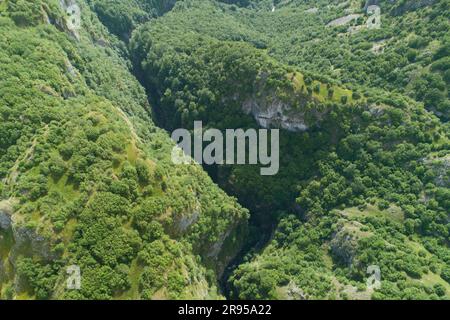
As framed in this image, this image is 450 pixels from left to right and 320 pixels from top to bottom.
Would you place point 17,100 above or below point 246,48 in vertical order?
below

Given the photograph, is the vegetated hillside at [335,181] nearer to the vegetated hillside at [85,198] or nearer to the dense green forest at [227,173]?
the dense green forest at [227,173]

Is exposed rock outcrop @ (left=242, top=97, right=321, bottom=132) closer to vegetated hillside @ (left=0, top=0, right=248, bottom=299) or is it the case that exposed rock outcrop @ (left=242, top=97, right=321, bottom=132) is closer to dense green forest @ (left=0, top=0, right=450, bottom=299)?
dense green forest @ (left=0, top=0, right=450, bottom=299)

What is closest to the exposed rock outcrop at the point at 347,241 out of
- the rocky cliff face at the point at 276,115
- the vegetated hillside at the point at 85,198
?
the vegetated hillside at the point at 85,198

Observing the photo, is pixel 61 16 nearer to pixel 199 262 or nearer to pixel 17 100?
pixel 17 100

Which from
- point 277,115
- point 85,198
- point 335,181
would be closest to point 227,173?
point 277,115

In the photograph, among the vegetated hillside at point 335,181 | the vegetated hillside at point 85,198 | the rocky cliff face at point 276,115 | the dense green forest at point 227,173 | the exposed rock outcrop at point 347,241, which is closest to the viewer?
the vegetated hillside at point 85,198

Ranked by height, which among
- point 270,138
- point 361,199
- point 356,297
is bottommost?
point 356,297
